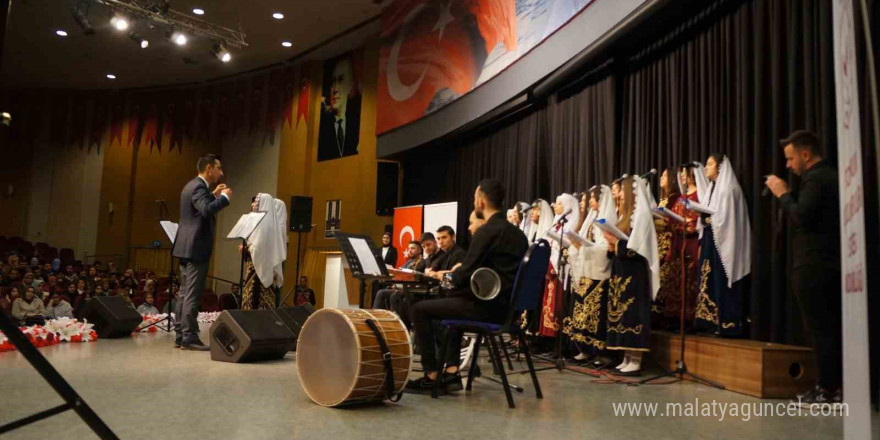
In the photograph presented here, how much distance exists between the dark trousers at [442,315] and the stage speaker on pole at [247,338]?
166 cm

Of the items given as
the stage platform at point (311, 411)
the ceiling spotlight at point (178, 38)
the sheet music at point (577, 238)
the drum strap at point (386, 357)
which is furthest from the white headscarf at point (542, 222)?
the ceiling spotlight at point (178, 38)

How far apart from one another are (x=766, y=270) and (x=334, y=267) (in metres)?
8.07

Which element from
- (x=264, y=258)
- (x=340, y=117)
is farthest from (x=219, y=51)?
(x=264, y=258)

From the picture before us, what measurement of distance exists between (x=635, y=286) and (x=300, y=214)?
18.6ft

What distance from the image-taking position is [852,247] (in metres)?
1.02

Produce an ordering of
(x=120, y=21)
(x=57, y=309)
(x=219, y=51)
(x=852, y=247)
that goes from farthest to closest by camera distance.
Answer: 1. (x=219, y=51)
2. (x=120, y=21)
3. (x=57, y=309)
4. (x=852, y=247)

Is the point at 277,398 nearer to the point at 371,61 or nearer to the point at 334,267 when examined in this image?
the point at 334,267

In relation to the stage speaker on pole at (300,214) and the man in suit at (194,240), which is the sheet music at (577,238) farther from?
the stage speaker on pole at (300,214)

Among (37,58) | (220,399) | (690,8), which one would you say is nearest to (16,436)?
(220,399)

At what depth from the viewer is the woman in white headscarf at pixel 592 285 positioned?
524cm

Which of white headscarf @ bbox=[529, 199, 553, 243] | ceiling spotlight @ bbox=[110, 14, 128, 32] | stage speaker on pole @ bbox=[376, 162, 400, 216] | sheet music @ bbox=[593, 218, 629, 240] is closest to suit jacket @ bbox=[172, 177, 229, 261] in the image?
sheet music @ bbox=[593, 218, 629, 240]

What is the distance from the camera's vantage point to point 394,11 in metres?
11.7

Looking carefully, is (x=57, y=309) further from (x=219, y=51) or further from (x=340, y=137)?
(x=340, y=137)

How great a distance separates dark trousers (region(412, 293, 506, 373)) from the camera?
3.57 m
